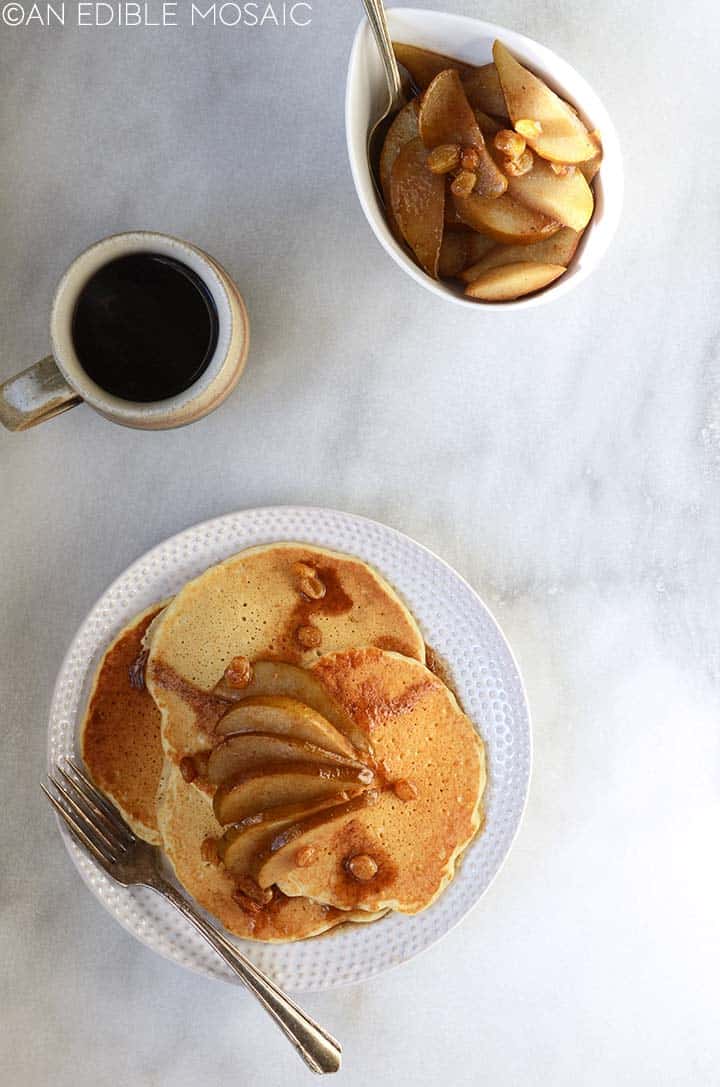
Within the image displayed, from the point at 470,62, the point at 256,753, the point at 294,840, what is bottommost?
the point at 294,840

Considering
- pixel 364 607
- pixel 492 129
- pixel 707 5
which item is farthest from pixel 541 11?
pixel 364 607

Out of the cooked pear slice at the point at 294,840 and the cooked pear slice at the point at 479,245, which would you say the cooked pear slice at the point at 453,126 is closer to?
the cooked pear slice at the point at 479,245

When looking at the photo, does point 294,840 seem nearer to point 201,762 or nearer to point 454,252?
point 201,762

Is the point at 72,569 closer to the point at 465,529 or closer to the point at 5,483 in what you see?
the point at 5,483

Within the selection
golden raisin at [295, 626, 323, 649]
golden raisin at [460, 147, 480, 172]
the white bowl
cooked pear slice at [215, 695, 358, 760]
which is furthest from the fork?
golden raisin at [460, 147, 480, 172]

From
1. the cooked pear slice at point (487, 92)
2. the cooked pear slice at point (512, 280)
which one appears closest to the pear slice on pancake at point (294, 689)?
the cooked pear slice at point (512, 280)

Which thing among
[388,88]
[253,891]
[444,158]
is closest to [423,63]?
[388,88]
